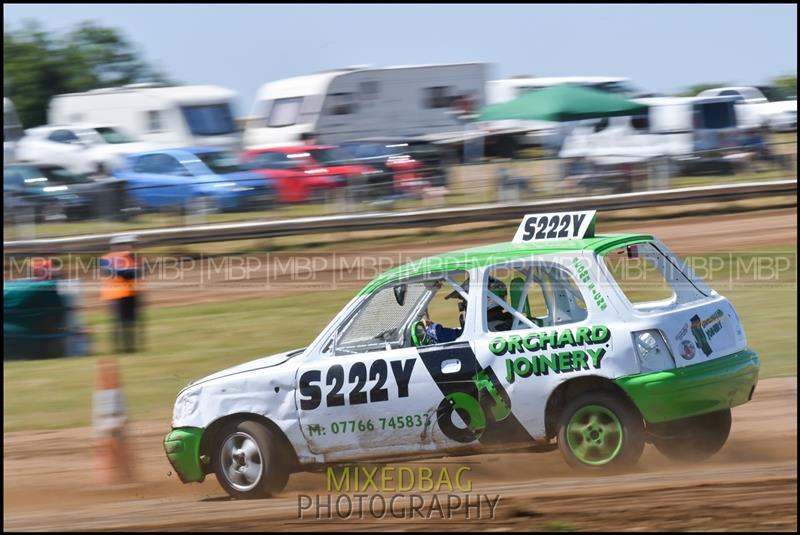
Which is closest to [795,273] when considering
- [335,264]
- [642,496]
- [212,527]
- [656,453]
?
[335,264]

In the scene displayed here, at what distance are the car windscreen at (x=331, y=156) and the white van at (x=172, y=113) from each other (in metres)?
3.93

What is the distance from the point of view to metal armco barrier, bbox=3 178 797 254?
18.9 m

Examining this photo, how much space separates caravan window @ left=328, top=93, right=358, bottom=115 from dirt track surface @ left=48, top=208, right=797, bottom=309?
8.12 m

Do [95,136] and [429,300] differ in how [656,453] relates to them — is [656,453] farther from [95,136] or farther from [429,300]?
[95,136]

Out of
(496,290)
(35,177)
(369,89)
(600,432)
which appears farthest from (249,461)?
(369,89)

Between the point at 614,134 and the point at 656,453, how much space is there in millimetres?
16143

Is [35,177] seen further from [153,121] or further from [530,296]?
[530,296]

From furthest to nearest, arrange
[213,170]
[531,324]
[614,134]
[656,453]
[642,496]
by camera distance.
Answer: [614,134], [213,170], [656,453], [531,324], [642,496]

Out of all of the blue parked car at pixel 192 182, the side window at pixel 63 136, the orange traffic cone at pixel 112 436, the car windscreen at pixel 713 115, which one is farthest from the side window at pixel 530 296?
the side window at pixel 63 136

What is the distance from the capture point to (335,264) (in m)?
18.7

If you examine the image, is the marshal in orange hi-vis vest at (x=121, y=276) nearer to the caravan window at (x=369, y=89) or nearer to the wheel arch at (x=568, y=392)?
the wheel arch at (x=568, y=392)

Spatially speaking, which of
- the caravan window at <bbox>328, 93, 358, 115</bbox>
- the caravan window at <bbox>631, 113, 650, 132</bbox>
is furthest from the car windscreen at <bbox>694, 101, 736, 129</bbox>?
the caravan window at <bbox>328, 93, 358, 115</bbox>

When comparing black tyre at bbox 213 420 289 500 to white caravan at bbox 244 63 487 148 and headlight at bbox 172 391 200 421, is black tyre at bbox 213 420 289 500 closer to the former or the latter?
headlight at bbox 172 391 200 421

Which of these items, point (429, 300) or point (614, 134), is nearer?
point (429, 300)
